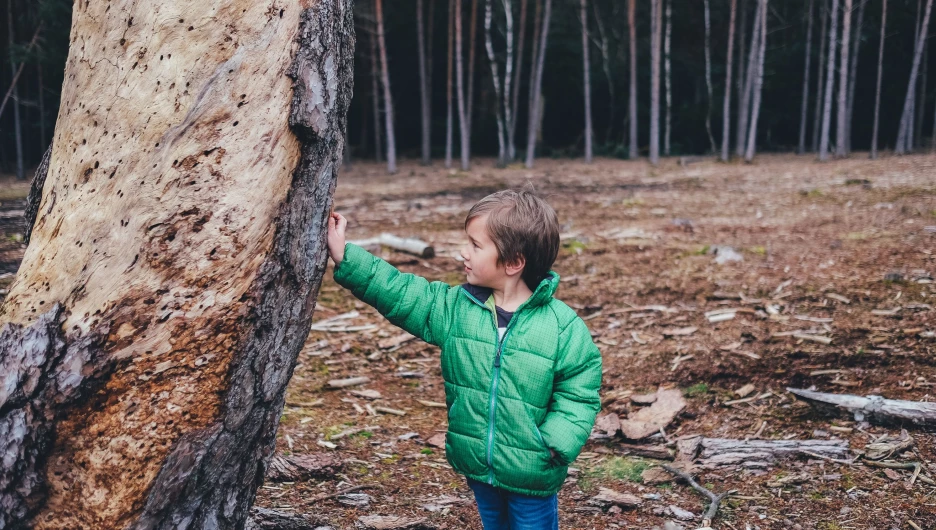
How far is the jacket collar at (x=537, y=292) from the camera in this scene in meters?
2.74

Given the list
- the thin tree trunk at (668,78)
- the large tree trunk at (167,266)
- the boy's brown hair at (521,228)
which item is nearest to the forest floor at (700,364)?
the large tree trunk at (167,266)

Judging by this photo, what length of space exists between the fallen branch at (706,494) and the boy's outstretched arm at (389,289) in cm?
166

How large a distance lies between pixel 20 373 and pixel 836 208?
507 inches

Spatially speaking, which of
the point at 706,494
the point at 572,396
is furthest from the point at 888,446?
the point at 572,396

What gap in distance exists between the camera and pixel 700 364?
5527 mm

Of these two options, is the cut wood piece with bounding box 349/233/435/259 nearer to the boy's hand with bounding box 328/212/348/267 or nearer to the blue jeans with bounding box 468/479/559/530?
the boy's hand with bounding box 328/212/348/267

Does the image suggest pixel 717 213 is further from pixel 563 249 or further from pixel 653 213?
pixel 563 249

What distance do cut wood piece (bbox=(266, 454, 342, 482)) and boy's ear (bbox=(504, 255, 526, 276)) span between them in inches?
72.6

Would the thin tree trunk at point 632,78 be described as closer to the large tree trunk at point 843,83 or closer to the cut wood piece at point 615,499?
the large tree trunk at point 843,83

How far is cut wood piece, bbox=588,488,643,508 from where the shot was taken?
376cm

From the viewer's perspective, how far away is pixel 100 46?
8.52ft

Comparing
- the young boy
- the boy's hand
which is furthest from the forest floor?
the boy's hand

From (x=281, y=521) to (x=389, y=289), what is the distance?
129cm

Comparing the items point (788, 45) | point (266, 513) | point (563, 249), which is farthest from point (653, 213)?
point (788, 45)
